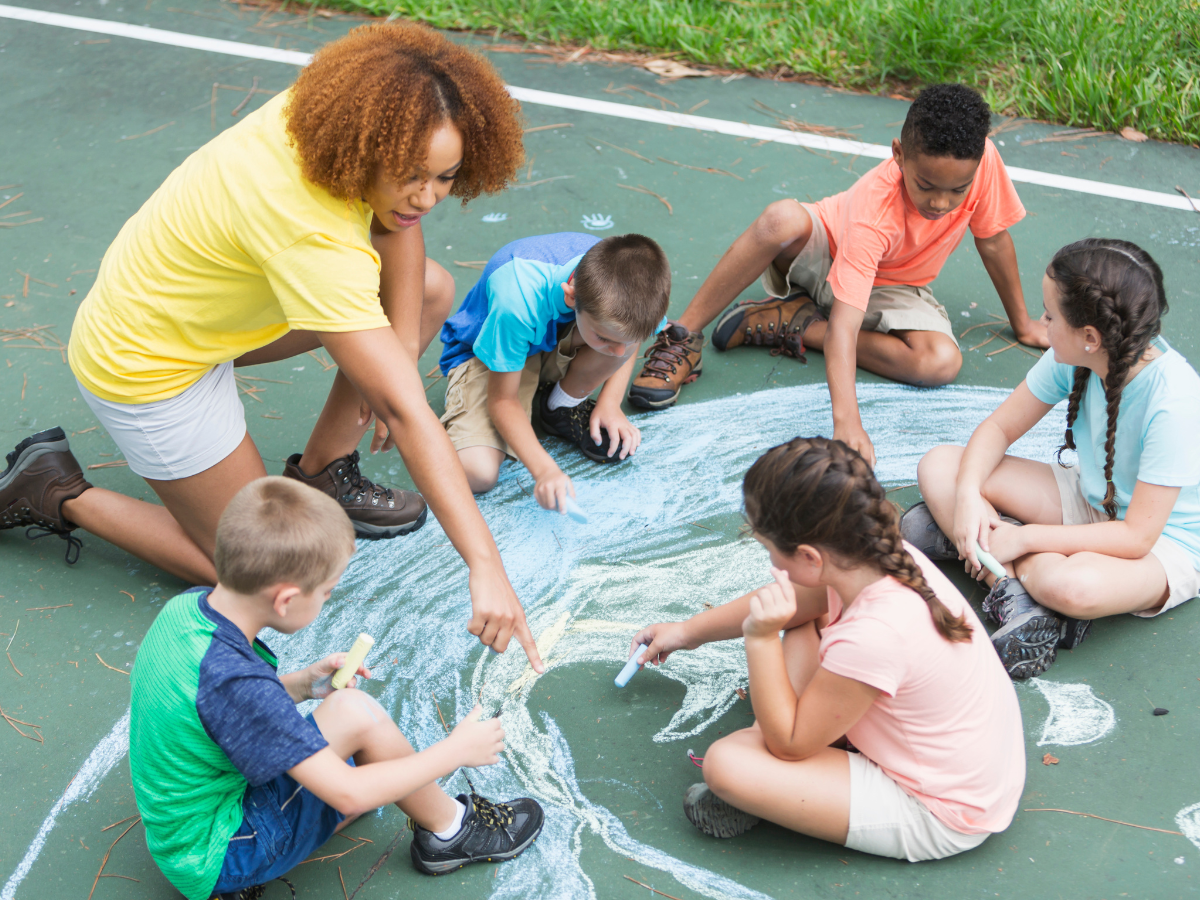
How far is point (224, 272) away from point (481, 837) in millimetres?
1280

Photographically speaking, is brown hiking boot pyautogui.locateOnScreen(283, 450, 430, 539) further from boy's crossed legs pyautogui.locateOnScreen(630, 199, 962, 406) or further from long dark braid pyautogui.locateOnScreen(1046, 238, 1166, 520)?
long dark braid pyautogui.locateOnScreen(1046, 238, 1166, 520)

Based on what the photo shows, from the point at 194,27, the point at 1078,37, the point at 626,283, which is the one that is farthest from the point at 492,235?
the point at 1078,37

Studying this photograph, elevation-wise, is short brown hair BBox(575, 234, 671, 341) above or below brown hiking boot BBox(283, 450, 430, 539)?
above

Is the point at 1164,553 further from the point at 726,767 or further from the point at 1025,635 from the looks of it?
the point at 726,767

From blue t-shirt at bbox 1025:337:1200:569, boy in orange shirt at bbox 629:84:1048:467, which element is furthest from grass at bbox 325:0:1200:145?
blue t-shirt at bbox 1025:337:1200:569

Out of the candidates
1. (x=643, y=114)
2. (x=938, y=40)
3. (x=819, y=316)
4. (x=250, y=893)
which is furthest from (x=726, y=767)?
(x=938, y=40)

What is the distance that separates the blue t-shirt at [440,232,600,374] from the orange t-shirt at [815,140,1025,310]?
0.76m

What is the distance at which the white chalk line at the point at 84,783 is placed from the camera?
6.36ft

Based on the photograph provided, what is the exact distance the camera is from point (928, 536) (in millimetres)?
2549

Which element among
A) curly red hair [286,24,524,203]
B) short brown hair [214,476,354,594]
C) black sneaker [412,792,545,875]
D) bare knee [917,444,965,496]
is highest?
curly red hair [286,24,524,203]

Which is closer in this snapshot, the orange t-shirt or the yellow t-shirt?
the yellow t-shirt

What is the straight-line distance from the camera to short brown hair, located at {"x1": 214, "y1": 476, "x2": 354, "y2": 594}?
1626 mm

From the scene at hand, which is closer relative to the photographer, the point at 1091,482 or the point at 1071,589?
the point at 1071,589

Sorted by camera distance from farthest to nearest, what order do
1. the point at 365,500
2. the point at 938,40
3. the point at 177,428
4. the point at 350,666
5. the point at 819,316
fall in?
1. the point at 938,40
2. the point at 819,316
3. the point at 365,500
4. the point at 177,428
5. the point at 350,666
